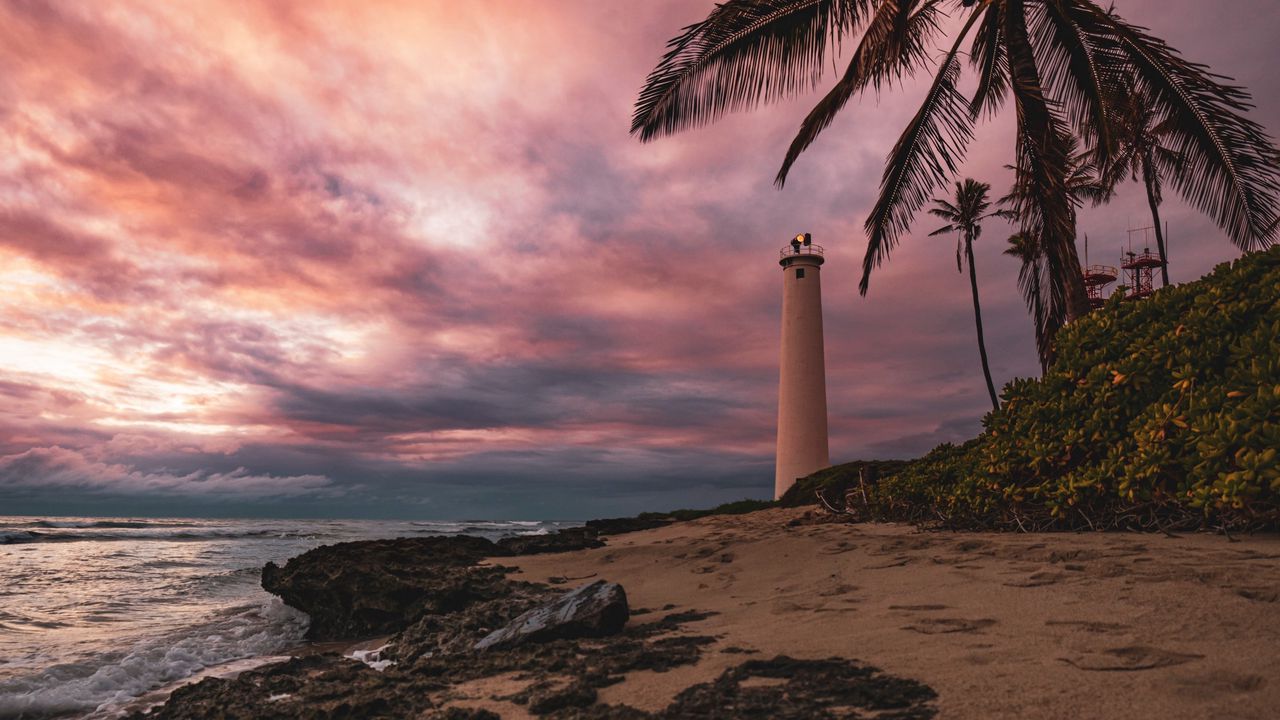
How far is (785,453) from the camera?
25219 mm

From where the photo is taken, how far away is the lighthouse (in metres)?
25.0

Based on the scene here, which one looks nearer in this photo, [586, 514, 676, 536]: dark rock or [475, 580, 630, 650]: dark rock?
[475, 580, 630, 650]: dark rock

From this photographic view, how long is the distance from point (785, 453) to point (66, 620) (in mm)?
21047

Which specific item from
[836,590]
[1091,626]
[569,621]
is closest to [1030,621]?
[1091,626]

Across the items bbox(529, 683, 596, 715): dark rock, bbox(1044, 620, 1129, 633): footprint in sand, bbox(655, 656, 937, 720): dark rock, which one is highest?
bbox(1044, 620, 1129, 633): footprint in sand

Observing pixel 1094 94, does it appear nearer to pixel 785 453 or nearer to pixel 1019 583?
pixel 1019 583

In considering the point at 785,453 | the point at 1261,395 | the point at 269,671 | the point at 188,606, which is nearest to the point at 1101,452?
the point at 1261,395

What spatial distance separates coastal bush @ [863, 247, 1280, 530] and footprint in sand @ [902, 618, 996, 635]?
2.32 meters

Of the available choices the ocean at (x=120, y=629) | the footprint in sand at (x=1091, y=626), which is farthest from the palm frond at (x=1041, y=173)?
the ocean at (x=120, y=629)

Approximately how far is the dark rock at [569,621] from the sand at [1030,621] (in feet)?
1.77

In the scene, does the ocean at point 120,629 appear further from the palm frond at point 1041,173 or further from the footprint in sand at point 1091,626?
the palm frond at point 1041,173

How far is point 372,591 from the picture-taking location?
7.50 m

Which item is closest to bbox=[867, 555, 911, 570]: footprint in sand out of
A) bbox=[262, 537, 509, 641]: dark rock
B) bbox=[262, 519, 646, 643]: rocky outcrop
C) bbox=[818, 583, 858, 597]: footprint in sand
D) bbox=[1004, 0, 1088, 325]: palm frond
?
bbox=[818, 583, 858, 597]: footprint in sand

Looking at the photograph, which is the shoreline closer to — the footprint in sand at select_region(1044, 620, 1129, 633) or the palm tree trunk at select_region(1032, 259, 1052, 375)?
the footprint in sand at select_region(1044, 620, 1129, 633)
